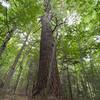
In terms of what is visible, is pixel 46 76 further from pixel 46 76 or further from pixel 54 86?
pixel 54 86

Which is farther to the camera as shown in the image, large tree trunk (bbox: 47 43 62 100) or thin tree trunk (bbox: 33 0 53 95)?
thin tree trunk (bbox: 33 0 53 95)

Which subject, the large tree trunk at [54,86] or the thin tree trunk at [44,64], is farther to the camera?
the thin tree trunk at [44,64]

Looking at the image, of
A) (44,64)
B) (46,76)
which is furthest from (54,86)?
(44,64)

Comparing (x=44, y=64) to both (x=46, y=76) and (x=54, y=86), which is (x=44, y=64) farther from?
(x=54, y=86)

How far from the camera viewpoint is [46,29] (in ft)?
17.6

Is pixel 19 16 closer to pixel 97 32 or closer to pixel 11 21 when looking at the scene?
pixel 11 21

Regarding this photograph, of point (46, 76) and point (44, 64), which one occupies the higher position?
point (44, 64)

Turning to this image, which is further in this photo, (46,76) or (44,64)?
(44,64)

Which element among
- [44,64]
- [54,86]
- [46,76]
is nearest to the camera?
[54,86]

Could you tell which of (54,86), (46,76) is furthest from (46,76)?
(54,86)

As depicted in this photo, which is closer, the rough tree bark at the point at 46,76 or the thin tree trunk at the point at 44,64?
the rough tree bark at the point at 46,76

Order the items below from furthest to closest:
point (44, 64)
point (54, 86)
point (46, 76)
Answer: point (44, 64)
point (46, 76)
point (54, 86)

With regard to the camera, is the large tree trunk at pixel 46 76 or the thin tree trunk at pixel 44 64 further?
the thin tree trunk at pixel 44 64

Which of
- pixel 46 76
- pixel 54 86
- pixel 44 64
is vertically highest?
pixel 44 64
